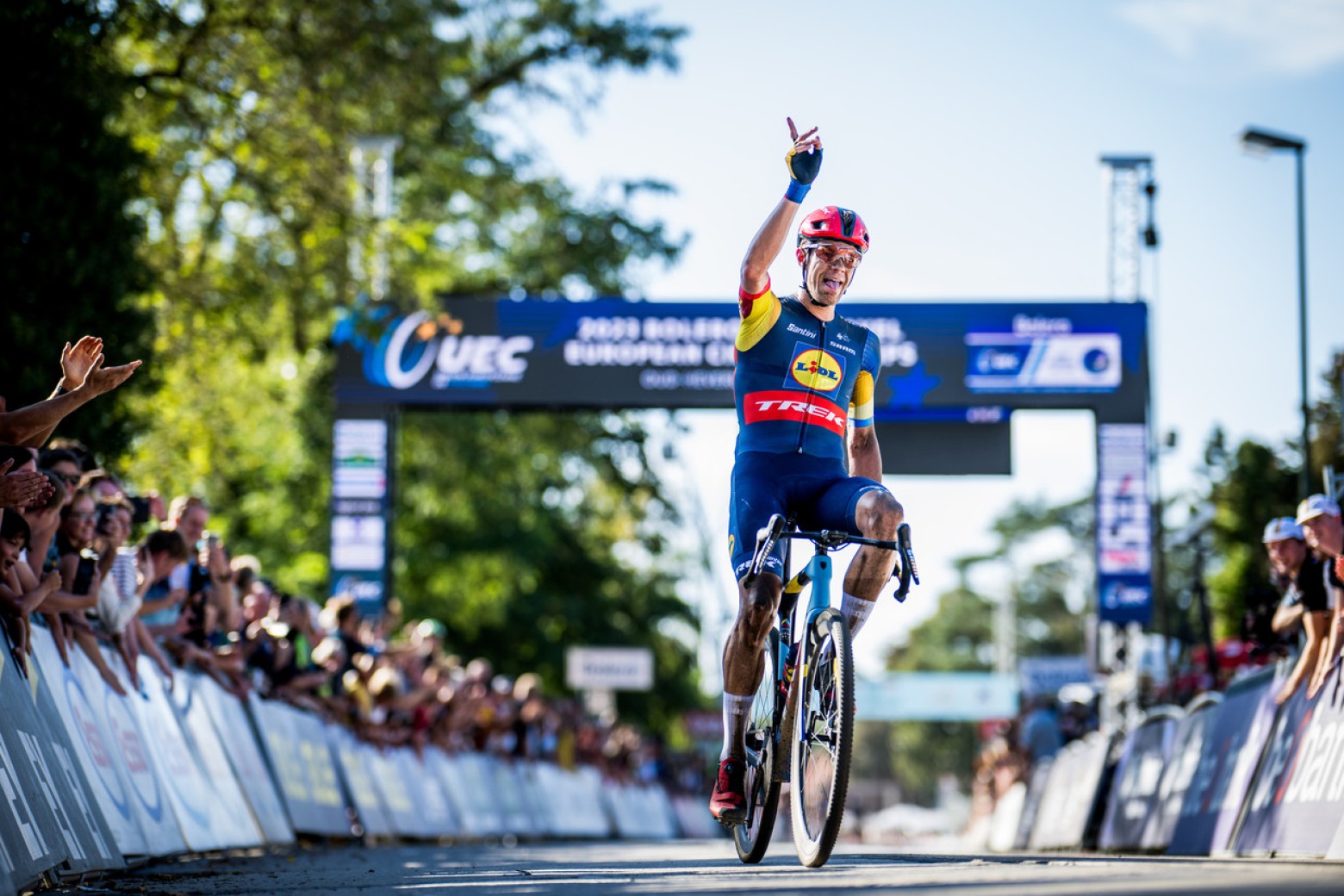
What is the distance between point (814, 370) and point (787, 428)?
27 cm

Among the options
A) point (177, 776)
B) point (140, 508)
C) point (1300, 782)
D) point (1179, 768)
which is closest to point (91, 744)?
point (177, 776)

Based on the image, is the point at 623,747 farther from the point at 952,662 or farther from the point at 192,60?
the point at 952,662

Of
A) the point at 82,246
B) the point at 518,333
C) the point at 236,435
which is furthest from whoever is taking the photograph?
the point at 236,435

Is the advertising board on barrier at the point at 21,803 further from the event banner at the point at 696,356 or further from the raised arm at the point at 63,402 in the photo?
the event banner at the point at 696,356

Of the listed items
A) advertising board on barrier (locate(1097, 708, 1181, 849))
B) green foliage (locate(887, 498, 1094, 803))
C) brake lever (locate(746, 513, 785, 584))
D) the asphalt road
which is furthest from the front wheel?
green foliage (locate(887, 498, 1094, 803))

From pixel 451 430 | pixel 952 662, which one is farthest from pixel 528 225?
pixel 952 662

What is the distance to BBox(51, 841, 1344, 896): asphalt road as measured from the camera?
5.28 m

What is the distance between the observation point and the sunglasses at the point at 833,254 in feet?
Answer: 24.2

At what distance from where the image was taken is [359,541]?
2241 centimetres

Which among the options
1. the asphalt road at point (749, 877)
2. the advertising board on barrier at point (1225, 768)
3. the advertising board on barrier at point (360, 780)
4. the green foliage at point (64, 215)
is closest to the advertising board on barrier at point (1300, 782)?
the advertising board on barrier at point (1225, 768)

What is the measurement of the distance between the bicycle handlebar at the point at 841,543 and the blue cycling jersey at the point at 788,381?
43 centimetres

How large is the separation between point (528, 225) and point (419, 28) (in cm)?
1093

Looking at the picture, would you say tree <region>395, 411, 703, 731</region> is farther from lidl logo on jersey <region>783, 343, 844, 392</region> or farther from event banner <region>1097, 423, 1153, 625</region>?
lidl logo on jersey <region>783, 343, 844, 392</region>

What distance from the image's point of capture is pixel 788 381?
739cm
